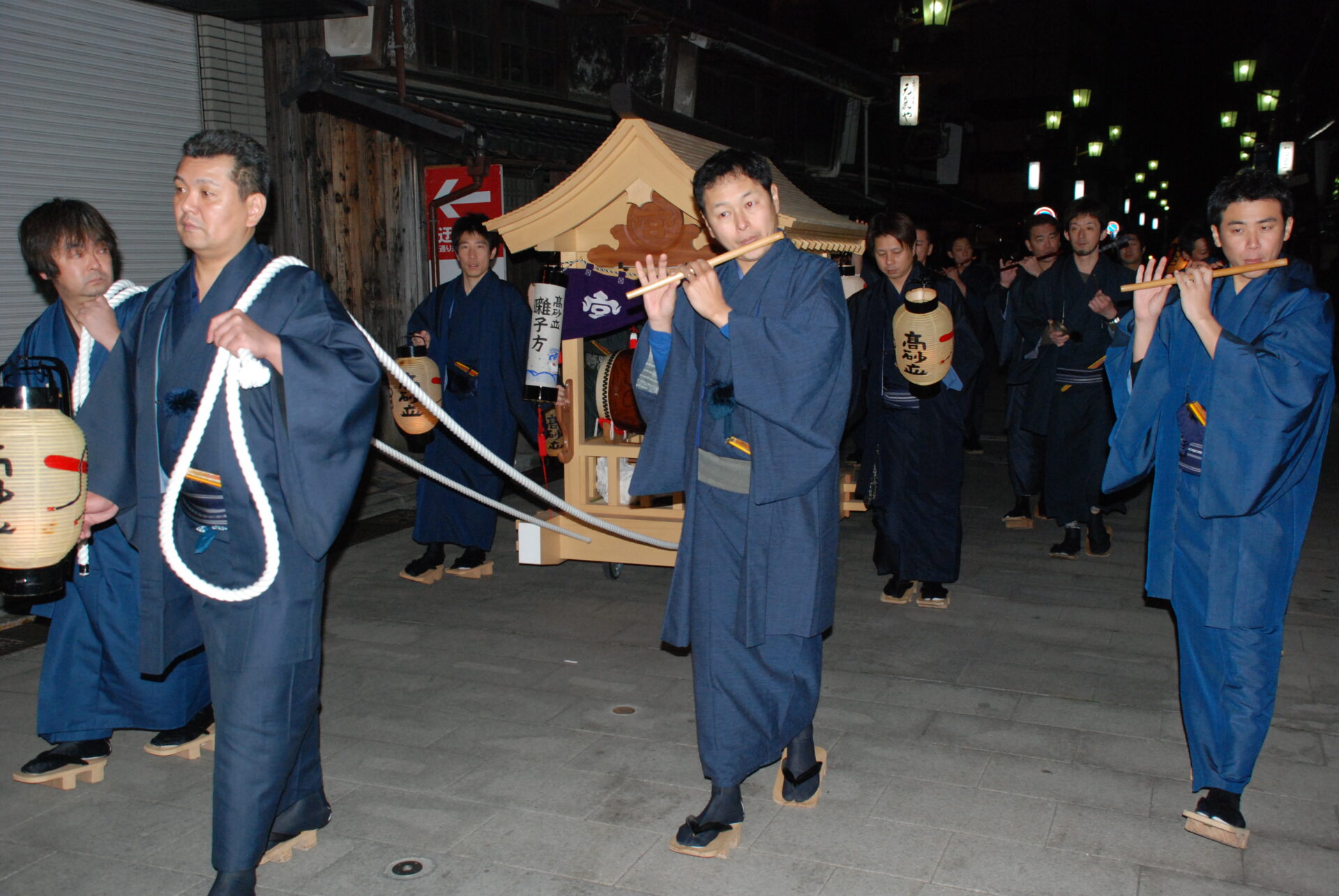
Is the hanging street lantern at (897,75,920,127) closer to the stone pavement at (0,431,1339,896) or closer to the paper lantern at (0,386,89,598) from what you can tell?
the stone pavement at (0,431,1339,896)

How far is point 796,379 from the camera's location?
2.83 m

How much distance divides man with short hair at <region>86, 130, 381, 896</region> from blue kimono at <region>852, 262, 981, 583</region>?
11.0 ft

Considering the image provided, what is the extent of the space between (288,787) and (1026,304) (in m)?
5.22

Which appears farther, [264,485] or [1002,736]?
[1002,736]

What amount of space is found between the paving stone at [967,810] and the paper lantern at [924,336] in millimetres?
2195

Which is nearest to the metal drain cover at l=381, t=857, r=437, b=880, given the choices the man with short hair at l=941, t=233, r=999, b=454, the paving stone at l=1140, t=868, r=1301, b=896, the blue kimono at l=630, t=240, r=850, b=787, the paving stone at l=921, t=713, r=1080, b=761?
the blue kimono at l=630, t=240, r=850, b=787

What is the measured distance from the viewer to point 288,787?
9.47 ft

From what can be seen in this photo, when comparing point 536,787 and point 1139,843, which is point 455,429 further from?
point 1139,843

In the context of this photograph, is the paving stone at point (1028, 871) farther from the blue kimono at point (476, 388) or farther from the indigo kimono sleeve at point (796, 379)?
the blue kimono at point (476, 388)

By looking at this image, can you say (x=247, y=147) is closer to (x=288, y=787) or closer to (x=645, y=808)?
(x=288, y=787)

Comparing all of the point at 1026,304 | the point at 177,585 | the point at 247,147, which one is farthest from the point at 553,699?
the point at 1026,304

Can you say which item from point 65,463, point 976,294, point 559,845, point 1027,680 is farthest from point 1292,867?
point 976,294

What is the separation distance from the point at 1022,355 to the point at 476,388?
350cm

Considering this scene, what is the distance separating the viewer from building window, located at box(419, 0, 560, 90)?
955 cm
